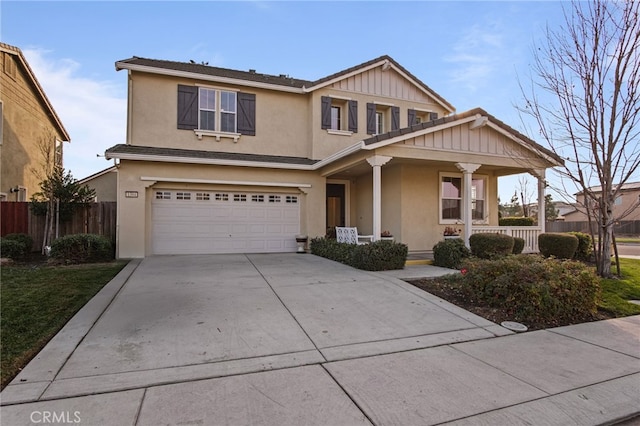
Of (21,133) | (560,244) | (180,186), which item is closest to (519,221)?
(560,244)

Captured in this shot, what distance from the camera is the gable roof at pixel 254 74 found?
11141 mm

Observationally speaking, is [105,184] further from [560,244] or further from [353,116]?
[560,244]

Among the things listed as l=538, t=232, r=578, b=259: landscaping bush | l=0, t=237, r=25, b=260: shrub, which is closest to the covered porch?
l=538, t=232, r=578, b=259: landscaping bush

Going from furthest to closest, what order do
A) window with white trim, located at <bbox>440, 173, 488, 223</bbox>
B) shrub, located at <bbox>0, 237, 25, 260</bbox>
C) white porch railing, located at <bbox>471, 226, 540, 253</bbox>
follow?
1. window with white trim, located at <bbox>440, 173, 488, 223</bbox>
2. white porch railing, located at <bbox>471, 226, 540, 253</bbox>
3. shrub, located at <bbox>0, 237, 25, 260</bbox>

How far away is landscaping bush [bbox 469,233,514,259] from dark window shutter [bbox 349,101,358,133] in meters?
6.19

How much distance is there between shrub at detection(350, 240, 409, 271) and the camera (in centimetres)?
821

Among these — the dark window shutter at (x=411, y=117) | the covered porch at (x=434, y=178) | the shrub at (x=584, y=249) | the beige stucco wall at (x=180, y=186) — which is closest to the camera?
the covered porch at (x=434, y=178)

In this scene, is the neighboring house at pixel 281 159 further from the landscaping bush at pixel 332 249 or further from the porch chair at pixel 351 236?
the landscaping bush at pixel 332 249

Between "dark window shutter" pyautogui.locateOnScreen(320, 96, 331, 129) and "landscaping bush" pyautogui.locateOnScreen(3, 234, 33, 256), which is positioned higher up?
"dark window shutter" pyautogui.locateOnScreen(320, 96, 331, 129)

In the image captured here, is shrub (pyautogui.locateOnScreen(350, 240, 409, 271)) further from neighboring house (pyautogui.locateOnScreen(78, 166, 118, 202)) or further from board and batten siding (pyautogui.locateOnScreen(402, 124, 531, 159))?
neighboring house (pyautogui.locateOnScreen(78, 166, 118, 202))

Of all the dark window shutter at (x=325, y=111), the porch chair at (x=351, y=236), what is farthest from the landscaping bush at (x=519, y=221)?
the dark window shutter at (x=325, y=111)

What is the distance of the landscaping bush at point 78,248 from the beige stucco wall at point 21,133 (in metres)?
5.86

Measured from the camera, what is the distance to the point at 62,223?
11.0m

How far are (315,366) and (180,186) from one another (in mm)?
9501
